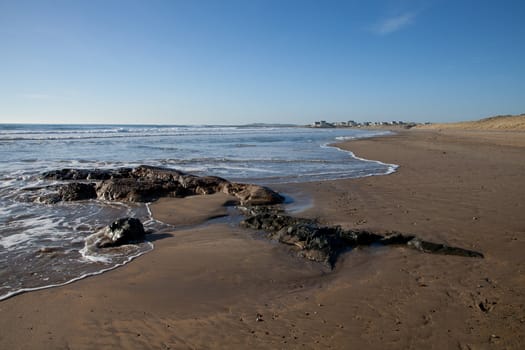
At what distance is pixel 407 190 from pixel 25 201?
10861mm

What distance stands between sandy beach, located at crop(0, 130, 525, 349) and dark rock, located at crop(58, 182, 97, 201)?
416 centimetres

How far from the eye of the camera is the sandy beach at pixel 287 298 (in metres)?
3.33

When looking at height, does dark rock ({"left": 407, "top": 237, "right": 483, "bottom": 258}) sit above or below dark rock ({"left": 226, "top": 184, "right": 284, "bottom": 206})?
below

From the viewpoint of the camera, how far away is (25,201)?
9219 millimetres

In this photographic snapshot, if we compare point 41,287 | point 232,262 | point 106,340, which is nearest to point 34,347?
point 106,340

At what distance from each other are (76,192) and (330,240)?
7.45 metres

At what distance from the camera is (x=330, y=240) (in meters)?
5.64

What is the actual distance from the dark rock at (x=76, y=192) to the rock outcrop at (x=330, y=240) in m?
5.70

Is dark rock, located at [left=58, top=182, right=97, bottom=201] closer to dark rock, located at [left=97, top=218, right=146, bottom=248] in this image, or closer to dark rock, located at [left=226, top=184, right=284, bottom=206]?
dark rock, located at [left=97, top=218, right=146, bottom=248]

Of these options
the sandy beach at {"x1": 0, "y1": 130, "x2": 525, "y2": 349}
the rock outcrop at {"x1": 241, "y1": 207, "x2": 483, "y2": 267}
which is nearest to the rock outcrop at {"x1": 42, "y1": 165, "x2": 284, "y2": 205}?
the sandy beach at {"x1": 0, "y1": 130, "x2": 525, "y2": 349}

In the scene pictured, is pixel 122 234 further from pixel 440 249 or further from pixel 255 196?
pixel 440 249

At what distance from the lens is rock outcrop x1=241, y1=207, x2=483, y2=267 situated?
5.39 metres

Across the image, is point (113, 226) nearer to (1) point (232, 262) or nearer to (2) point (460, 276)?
(1) point (232, 262)

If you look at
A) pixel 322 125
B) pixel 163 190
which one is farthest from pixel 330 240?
pixel 322 125
